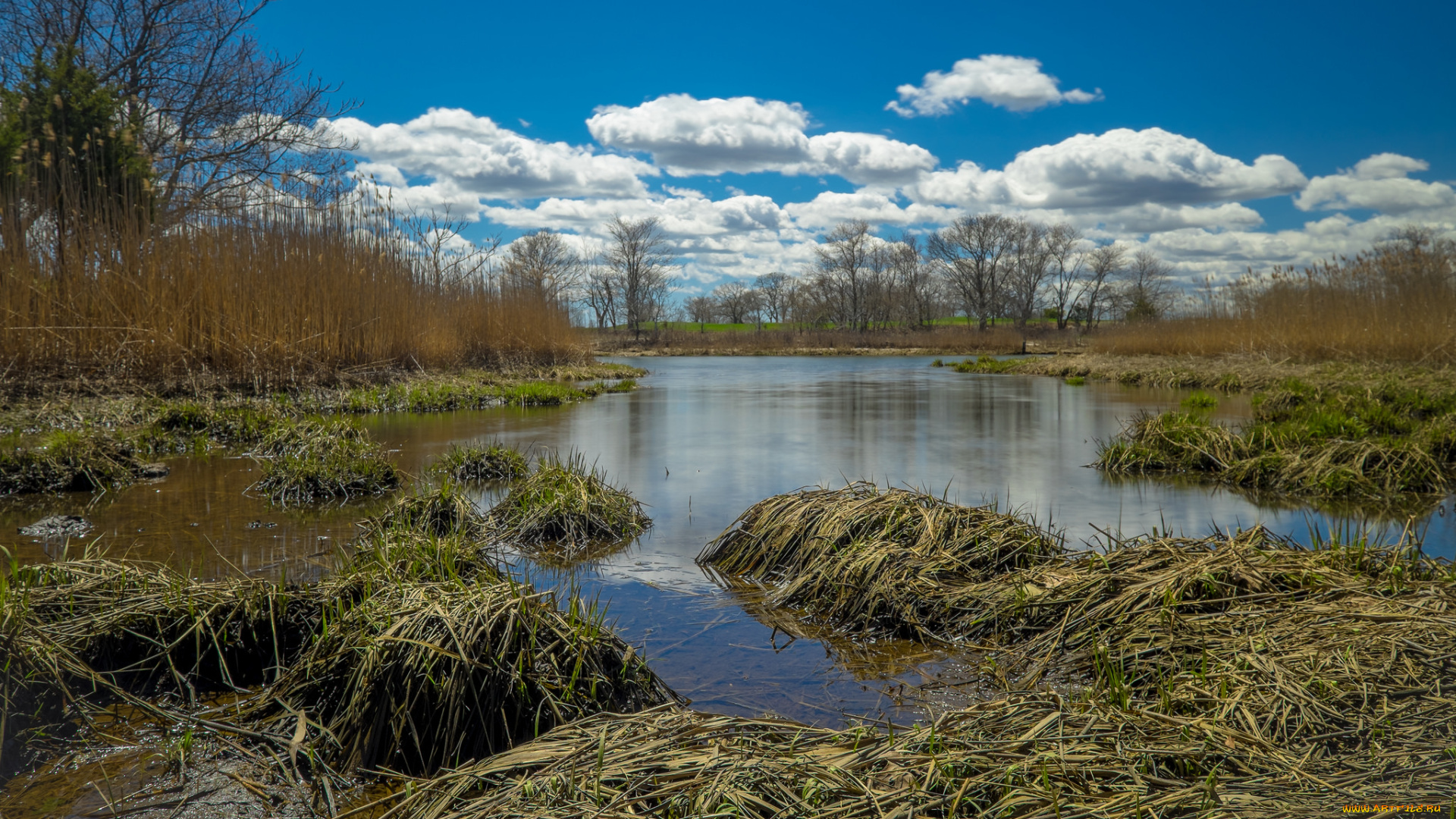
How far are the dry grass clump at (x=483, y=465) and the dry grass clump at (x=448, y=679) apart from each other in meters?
3.69

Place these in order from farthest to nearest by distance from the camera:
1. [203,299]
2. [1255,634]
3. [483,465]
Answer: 1. [203,299]
2. [483,465]
3. [1255,634]

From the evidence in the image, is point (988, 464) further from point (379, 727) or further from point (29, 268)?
point (29, 268)

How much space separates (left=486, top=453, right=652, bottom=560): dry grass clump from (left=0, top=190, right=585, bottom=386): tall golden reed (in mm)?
6622

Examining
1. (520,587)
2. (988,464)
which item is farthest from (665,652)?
(988,464)

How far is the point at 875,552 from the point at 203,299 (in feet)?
30.5

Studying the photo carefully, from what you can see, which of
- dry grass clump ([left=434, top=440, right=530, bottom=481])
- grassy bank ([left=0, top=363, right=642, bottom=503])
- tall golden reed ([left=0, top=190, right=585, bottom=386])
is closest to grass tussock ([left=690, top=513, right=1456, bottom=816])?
dry grass clump ([left=434, top=440, right=530, bottom=481])

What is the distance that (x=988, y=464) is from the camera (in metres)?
7.27

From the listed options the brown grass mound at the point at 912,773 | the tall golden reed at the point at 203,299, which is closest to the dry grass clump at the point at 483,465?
the brown grass mound at the point at 912,773

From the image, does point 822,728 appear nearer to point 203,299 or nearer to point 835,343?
point 203,299

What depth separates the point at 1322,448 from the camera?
6.35 meters

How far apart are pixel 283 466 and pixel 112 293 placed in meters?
5.23

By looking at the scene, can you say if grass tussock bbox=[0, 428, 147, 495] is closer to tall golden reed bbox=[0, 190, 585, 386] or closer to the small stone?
the small stone

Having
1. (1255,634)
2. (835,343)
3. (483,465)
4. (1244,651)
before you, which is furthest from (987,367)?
(1244,651)

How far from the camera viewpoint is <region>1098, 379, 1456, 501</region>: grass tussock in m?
5.81
